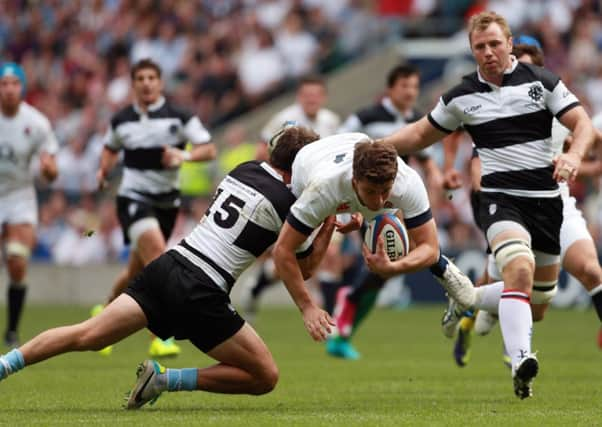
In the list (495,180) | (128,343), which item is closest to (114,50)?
(128,343)

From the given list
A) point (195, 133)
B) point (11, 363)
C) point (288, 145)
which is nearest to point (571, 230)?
point (288, 145)

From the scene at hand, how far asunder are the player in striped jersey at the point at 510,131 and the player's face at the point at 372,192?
132 cm

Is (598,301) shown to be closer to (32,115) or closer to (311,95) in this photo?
(311,95)

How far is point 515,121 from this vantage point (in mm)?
9523

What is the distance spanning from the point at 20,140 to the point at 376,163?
297 inches

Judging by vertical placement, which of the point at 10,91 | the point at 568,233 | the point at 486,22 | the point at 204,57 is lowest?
the point at 204,57

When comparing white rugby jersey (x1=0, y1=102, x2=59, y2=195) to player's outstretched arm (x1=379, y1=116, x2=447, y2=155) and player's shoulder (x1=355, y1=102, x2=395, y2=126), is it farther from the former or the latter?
player's outstretched arm (x1=379, y1=116, x2=447, y2=155)

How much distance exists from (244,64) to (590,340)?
40.2 feet

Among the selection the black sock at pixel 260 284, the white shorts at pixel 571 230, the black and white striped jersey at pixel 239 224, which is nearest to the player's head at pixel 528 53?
the white shorts at pixel 571 230

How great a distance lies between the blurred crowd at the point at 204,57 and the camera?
78.4 ft

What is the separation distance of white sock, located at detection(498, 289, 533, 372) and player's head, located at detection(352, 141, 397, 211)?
4.62 feet

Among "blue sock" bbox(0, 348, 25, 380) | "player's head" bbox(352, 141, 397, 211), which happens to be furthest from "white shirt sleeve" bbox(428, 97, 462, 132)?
"blue sock" bbox(0, 348, 25, 380)

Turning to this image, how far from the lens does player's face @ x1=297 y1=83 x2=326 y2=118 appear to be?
1527cm

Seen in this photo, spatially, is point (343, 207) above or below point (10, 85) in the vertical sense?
above
